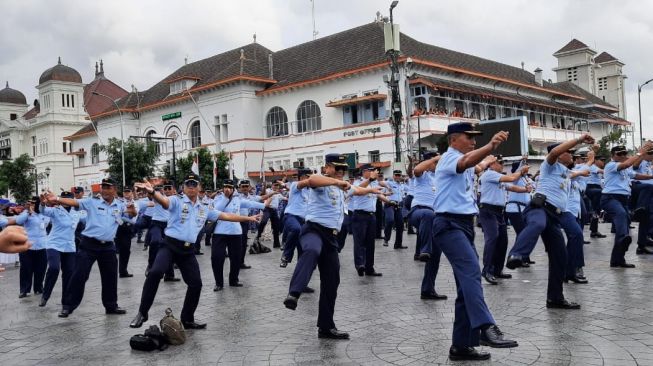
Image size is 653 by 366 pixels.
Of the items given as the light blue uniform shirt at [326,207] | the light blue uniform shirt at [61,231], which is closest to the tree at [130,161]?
the light blue uniform shirt at [61,231]

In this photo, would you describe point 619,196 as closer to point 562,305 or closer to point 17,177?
point 562,305

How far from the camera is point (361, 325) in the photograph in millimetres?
7574

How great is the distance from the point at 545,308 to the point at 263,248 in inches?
414

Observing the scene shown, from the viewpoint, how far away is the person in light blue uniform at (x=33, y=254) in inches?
458

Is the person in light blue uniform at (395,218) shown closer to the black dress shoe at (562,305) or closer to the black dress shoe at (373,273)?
the black dress shoe at (373,273)

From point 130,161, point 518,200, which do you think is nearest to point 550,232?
point 518,200

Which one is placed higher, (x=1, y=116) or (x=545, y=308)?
(x=1, y=116)

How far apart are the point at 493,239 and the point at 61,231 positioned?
22.4ft

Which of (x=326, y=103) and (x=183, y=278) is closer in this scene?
(x=183, y=278)

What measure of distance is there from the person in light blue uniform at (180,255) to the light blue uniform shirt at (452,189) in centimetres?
327

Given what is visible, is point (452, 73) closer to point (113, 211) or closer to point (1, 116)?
point (113, 211)

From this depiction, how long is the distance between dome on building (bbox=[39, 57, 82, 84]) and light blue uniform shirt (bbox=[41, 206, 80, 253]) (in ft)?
264

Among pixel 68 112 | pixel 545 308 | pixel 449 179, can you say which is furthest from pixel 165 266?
pixel 68 112

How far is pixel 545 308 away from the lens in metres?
7.93
